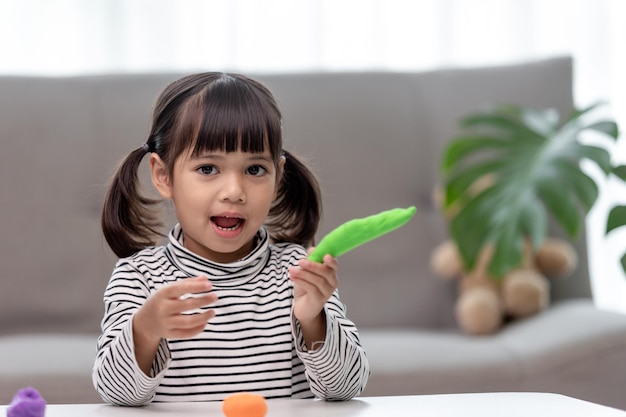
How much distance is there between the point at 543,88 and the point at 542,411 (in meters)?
1.48

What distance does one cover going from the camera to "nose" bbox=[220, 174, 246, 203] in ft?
3.10

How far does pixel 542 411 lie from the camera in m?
0.75

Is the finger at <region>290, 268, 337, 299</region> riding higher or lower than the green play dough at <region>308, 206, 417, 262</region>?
lower

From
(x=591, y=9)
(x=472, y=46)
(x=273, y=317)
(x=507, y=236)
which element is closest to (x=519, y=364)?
(x=507, y=236)

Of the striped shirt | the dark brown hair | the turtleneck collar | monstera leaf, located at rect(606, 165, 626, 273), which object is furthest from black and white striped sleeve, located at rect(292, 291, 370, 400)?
monstera leaf, located at rect(606, 165, 626, 273)

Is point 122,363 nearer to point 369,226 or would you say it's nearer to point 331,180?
point 369,226

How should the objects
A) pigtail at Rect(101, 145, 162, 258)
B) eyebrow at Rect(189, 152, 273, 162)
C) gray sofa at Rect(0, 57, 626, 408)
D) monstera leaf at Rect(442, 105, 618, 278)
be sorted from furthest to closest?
gray sofa at Rect(0, 57, 626, 408) → monstera leaf at Rect(442, 105, 618, 278) → pigtail at Rect(101, 145, 162, 258) → eyebrow at Rect(189, 152, 273, 162)

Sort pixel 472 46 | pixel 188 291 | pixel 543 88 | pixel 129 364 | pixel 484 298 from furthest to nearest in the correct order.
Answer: pixel 472 46, pixel 543 88, pixel 484 298, pixel 129 364, pixel 188 291

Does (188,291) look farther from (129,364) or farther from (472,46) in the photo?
(472,46)

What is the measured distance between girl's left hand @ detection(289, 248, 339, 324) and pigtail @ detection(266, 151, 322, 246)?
0.26 m

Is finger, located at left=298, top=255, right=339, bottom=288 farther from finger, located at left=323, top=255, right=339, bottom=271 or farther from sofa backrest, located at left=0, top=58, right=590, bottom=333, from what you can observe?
sofa backrest, located at left=0, top=58, right=590, bottom=333

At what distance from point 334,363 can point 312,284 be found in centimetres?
12

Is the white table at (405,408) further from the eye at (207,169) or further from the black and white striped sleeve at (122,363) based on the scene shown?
the eye at (207,169)

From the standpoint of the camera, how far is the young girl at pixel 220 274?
36.0 inches
